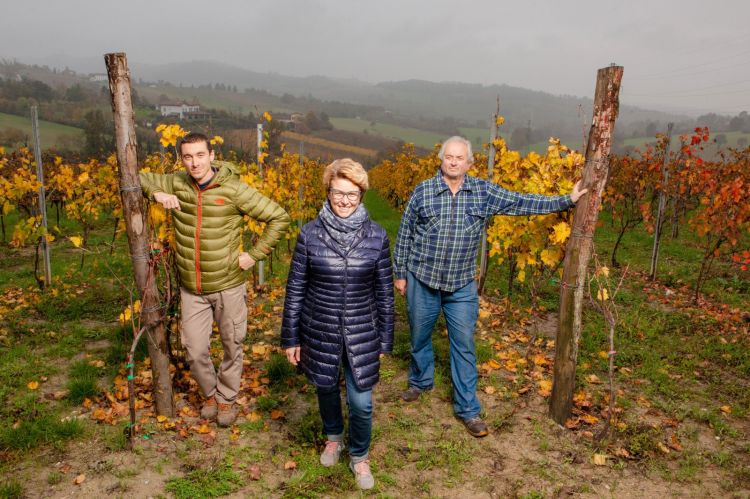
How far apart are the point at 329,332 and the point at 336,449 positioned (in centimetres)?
92

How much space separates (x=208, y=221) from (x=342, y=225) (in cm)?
106

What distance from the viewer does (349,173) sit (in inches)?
91.4

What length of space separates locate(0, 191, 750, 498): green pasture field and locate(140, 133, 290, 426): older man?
68 cm

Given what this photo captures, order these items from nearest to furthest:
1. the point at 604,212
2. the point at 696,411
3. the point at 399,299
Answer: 1. the point at 696,411
2. the point at 399,299
3. the point at 604,212

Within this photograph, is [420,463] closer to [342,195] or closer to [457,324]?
[457,324]

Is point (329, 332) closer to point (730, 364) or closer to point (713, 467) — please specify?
point (713, 467)

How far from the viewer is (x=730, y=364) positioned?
4547 mm

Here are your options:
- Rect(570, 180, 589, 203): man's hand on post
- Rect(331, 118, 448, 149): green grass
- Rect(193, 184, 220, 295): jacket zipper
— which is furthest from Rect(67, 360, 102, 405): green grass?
Rect(331, 118, 448, 149): green grass

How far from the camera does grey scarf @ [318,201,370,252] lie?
2410mm

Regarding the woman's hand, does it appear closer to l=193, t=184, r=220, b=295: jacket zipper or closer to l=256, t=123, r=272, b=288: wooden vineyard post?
l=193, t=184, r=220, b=295: jacket zipper

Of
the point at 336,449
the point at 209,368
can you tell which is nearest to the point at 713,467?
the point at 336,449

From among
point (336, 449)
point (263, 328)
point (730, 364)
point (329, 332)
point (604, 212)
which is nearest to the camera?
point (329, 332)

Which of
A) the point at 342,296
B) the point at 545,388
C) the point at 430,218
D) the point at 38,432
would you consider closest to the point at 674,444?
the point at 545,388

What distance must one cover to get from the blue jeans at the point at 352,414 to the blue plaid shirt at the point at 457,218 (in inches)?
39.3
